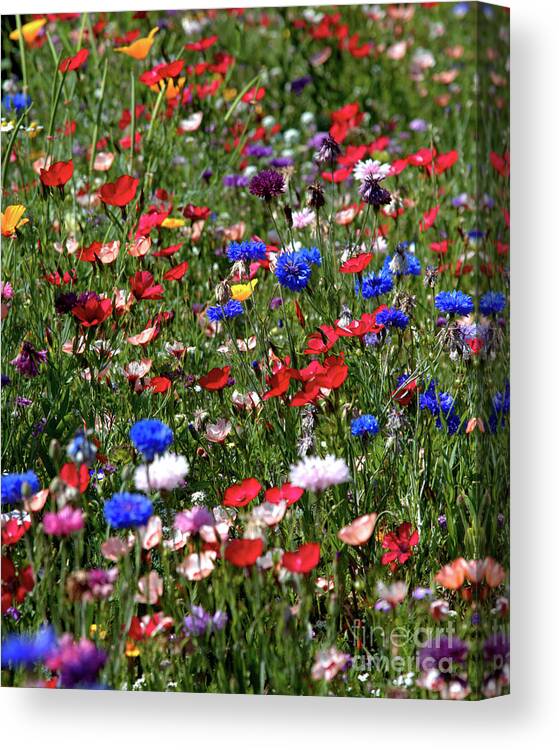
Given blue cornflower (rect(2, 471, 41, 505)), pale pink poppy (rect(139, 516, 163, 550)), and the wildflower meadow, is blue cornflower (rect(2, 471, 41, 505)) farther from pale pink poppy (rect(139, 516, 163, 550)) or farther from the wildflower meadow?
pale pink poppy (rect(139, 516, 163, 550))

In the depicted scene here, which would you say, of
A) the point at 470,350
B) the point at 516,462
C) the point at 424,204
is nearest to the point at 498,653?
the point at 516,462

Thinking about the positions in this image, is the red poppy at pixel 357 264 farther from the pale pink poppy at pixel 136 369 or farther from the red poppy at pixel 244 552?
the red poppy at pixel 244 552

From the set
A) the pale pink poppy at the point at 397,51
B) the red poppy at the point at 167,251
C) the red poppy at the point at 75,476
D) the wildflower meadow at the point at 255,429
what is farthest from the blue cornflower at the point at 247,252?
the pale pink poppy at the point at 397,51

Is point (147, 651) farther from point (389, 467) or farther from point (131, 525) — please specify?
point (389, 467)

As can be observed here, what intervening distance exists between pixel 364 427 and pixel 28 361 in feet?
2.07

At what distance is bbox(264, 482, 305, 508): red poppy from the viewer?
2.14 meters

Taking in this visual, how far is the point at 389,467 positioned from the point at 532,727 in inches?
18.9

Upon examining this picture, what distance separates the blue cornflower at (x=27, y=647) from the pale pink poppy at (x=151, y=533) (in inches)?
9.7

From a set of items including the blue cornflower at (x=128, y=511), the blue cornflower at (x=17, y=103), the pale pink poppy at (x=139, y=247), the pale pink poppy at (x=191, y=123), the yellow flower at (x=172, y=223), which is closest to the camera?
the blue cornflower at (x=128, y=511)

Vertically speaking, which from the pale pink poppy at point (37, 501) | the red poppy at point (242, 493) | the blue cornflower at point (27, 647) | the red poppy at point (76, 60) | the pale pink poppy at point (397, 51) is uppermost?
the pale pink poppy at point (397, 51)

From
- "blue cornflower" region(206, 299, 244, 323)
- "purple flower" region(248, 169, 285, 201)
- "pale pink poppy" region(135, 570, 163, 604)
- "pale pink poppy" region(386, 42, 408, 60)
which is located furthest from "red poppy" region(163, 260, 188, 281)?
"pale pink poppy" region(386, 42, 408, 60)

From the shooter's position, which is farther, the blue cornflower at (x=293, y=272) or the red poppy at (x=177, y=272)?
the red poppy at (x=177, y=272)

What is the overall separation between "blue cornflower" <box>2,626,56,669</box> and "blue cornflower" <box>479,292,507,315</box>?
0.91m

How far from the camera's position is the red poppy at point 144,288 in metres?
2.34
